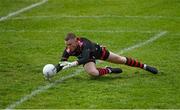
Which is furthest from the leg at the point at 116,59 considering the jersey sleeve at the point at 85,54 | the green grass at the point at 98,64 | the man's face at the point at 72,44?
the man's face at the point at 72,44

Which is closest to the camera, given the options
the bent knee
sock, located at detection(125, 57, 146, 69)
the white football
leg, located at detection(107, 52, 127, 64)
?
the white football

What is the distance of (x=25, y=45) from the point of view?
21.6 meters

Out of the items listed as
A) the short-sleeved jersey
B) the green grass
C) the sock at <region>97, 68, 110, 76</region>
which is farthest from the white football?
the sock at <region>97, 68, 110, 76</region>

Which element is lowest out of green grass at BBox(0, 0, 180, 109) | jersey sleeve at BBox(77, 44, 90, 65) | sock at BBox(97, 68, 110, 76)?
green grass at BBox(0, 0, 180, 109)

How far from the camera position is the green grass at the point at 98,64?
14484 mm

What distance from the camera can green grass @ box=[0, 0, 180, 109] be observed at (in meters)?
14.5

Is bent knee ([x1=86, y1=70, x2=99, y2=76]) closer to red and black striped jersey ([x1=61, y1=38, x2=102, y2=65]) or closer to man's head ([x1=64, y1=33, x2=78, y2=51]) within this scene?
red and black striped jersey ([x1=61, y1=38, x2=102, y2=65])

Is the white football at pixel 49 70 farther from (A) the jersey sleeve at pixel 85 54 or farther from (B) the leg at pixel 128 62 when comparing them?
(B) the leg at pixel 128 62

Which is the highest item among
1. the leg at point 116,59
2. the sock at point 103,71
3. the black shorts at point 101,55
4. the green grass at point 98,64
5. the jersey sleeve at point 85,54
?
the jersey sleeve at point 85,54

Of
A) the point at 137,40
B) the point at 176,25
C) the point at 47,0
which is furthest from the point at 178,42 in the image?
the point at 47,0

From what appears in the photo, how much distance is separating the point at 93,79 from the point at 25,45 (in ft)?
18.2

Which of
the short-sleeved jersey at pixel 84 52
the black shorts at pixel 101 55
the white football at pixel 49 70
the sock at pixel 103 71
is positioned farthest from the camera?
the black shorts at pixel 101 55

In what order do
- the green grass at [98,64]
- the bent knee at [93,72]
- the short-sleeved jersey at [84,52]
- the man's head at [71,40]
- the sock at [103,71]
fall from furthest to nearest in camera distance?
the sock at [103,71] → the bent knee at [93,72] → the short-sleeved jersey at [84,52] → the man's head at [71,40] → the green grass at [98,64]

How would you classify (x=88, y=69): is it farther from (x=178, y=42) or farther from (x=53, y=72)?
(x=178, y=42)
